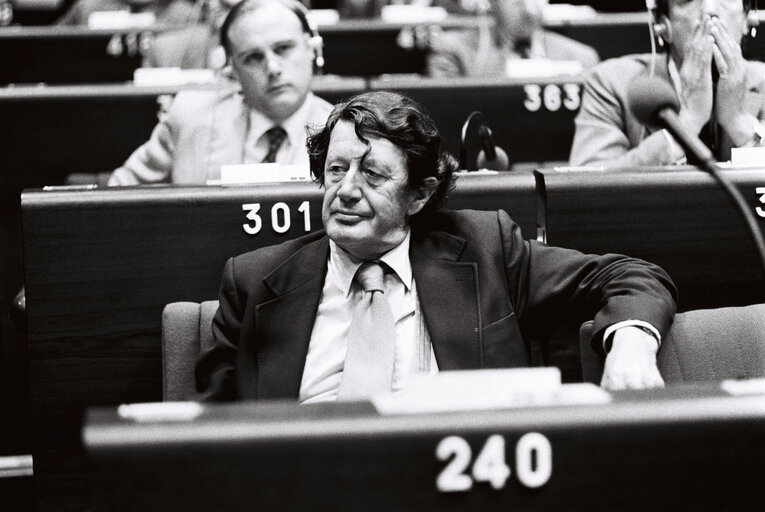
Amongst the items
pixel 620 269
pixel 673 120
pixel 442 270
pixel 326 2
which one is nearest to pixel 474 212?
pixel 442 270

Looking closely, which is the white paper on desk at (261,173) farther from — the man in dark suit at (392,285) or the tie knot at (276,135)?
the tie knot at (276,135)

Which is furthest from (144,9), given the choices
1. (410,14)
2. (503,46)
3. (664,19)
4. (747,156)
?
(747,156)

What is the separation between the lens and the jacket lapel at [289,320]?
1.92m

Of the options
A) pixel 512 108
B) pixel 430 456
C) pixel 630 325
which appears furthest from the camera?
pixel 512 108

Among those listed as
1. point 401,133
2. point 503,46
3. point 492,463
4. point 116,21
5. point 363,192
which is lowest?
point 492,463

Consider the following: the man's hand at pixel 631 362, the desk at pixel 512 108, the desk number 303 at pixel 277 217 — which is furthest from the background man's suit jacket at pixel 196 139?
the man's hand at pixel 631 362

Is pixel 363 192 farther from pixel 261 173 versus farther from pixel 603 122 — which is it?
pixel 603 122

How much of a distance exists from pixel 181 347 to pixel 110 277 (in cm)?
34

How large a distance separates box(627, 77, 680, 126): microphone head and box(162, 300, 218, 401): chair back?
0.92 metres

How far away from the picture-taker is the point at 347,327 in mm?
1994

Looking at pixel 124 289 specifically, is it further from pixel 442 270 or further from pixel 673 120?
pixel 673 120

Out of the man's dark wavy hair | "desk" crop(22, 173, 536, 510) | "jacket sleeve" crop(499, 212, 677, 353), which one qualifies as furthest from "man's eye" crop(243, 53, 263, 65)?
"jacket sleeve" crop(499, 212, 677, 353)

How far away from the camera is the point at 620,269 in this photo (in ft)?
6.53

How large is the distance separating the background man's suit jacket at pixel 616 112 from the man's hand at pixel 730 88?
0.04 m
